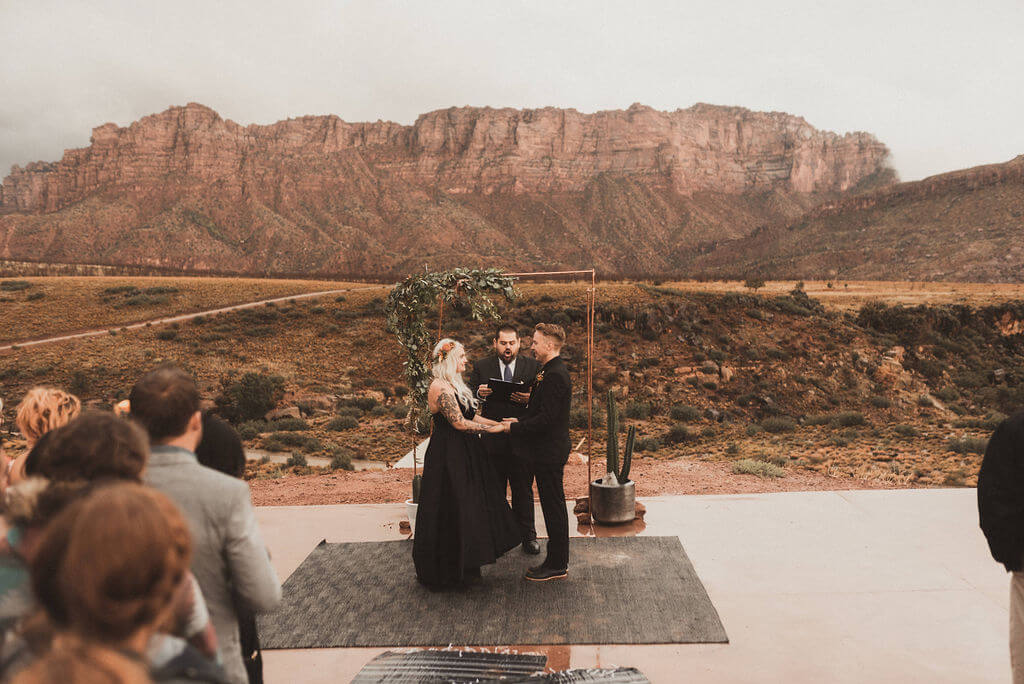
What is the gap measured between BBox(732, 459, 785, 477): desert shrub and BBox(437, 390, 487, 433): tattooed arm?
570cm

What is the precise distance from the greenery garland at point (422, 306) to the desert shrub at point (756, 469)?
183 inches

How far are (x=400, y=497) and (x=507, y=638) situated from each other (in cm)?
388

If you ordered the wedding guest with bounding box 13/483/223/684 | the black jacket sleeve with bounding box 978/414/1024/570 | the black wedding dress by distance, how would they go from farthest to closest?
the black wedding dress → the black jacket sleeve with bounding box 978/414/1024/570 → the wedding guest with bounding box 13/483/223/684

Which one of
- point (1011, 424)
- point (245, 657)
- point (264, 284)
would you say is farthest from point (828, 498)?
point (264, 284)

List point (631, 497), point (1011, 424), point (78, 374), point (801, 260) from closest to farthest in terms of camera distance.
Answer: point (1011, 424)
point (631, 497)
point (78, 374)
point (801, 260)

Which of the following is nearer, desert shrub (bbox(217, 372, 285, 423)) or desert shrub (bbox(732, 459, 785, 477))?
desert shrub (bbox(732, 459, 785, 477))

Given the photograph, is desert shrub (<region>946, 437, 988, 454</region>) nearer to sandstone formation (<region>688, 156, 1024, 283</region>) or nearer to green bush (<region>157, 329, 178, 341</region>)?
green bush (<region>157, 329, 178, 341</region>)

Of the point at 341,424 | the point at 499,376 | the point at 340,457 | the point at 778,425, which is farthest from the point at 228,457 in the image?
the point at 778,425

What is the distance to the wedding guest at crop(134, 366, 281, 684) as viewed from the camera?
1896mm

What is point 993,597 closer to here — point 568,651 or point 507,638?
point 568,651

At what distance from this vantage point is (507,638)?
384cm

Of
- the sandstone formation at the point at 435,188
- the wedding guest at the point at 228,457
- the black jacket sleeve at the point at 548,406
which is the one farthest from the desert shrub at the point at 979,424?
the sandstone formation at the point at 435,188

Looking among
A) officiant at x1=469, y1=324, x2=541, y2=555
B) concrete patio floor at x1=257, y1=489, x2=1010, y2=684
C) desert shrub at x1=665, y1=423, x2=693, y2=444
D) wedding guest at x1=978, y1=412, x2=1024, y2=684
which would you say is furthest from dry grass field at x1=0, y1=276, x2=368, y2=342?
wedding guest at x1=978, y1=412, x2=1024, y2=684

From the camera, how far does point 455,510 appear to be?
173 inches
